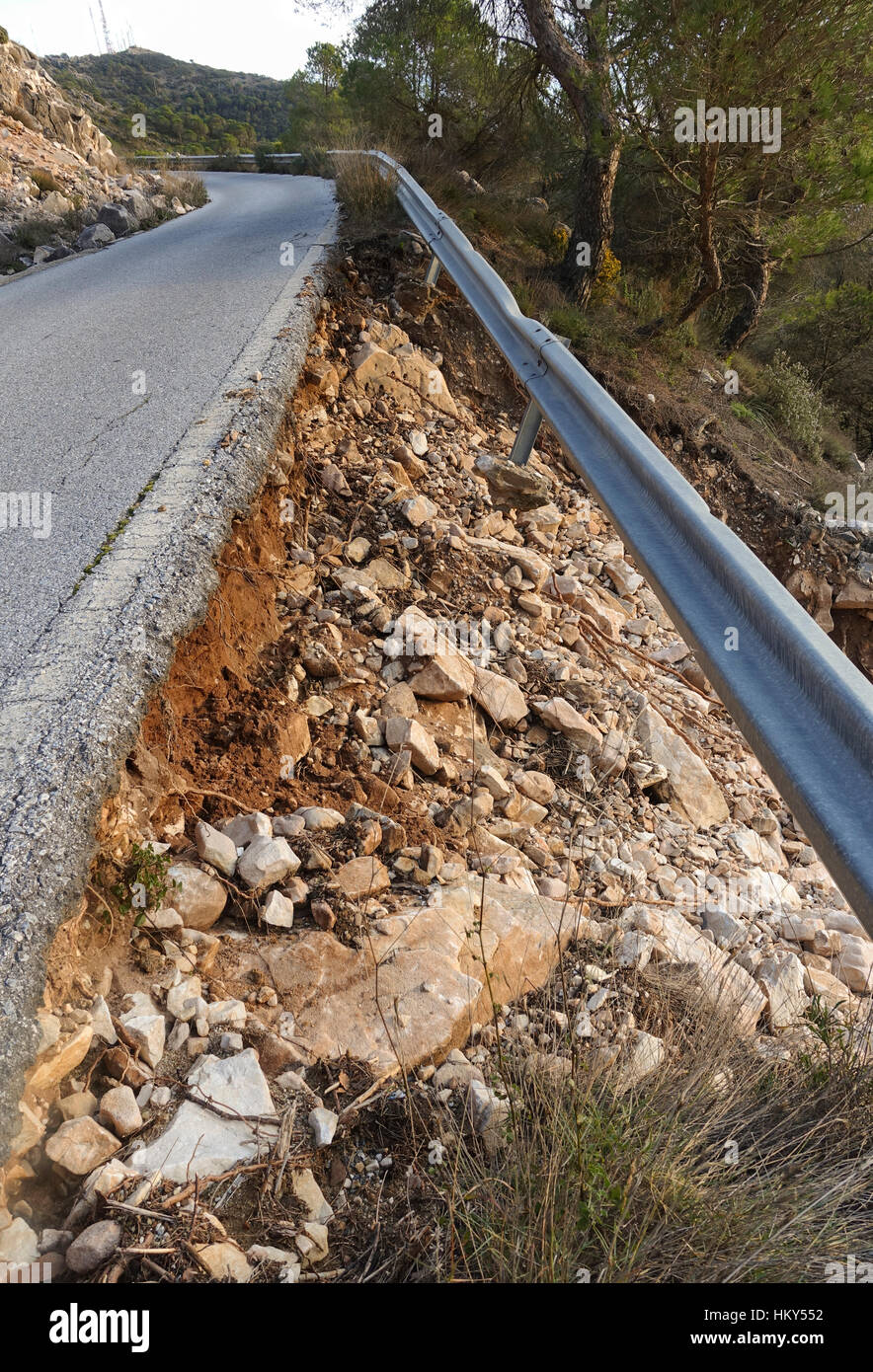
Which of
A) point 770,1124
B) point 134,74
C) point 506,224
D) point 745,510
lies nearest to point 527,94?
point 506,224

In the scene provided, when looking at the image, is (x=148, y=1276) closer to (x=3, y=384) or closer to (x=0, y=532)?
(x=0, y=532)

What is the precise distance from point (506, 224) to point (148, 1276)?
1133 centimetres

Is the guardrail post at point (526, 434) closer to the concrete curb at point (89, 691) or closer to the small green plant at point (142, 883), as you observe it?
the concrete curb at point (89, 691)

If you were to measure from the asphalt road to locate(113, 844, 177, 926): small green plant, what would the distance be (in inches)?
31.0

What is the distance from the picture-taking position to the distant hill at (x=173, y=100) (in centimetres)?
3587

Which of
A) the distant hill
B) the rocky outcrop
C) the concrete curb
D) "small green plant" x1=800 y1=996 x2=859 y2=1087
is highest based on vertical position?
the distant hill

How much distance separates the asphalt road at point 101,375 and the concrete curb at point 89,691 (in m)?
0.14

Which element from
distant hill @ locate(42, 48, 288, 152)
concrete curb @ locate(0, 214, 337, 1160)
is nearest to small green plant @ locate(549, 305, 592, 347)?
concrete curb @ locate(0, 214, 337, 1160)

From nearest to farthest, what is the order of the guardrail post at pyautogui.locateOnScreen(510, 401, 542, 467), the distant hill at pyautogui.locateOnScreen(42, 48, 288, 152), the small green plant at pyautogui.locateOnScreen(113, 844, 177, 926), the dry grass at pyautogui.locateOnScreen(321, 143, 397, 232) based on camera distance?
1. the small green plant at pyautogui.locateOnScreen(113, 844, 177, 926)
2. the guardrail post at pyautogui.locateOnScreen(510, 401, 542, 467)
3. the dry grass at pyautogui.locateOnScreen(321, 143, 397, 232)
4. the distant hill at pyautogui.locateOnScreen(42, 48, 288, 152)

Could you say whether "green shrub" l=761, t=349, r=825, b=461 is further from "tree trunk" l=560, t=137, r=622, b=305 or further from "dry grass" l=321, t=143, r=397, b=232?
"dry grass" l=321, t=143, r=397, b=232

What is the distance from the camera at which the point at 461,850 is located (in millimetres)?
2795

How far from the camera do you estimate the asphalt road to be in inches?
122

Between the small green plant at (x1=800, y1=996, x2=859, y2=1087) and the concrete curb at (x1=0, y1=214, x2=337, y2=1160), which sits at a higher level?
the concrete curb at (x1=0, y1=214, x2=337, y2=1160)

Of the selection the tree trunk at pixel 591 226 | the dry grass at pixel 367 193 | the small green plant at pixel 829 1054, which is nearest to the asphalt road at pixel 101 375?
the dry grass at pixel 367 193
